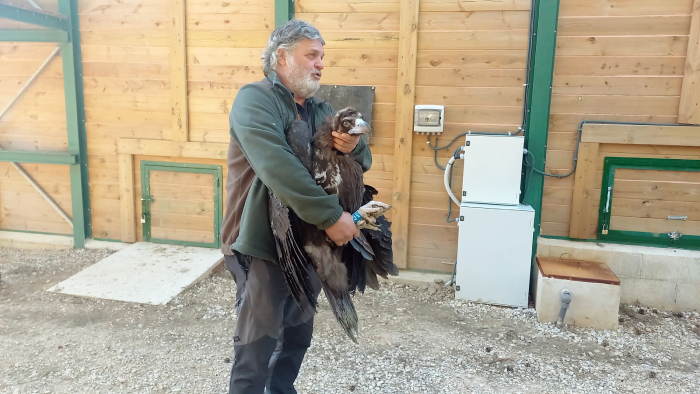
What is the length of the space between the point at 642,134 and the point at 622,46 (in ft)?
2.36

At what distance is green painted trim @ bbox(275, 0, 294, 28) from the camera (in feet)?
13.5


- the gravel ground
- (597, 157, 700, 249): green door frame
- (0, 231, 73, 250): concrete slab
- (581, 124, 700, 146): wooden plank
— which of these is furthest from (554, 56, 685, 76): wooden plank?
(0, 231, 73, 250): concrete slab

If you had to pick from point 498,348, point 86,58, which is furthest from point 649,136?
point 86,58

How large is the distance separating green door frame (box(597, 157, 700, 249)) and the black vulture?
2857mm

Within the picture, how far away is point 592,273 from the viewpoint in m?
3.42

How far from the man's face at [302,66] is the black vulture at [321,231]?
180 millimetres

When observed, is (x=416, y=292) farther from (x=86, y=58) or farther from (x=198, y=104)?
(x=86, y=58)

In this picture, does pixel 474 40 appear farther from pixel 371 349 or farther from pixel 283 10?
pixel 371 349

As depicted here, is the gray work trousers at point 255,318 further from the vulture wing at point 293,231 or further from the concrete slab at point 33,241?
the concrete slab at point 33,241

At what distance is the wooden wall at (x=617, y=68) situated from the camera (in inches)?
141

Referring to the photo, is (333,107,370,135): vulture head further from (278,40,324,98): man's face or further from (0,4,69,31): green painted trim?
(0,4,69,31): green painted trim

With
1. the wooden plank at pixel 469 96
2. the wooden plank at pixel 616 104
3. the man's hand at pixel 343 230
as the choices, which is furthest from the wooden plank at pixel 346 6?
the man's hand at pixel 343 230

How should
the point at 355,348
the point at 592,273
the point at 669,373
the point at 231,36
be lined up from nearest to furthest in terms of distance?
the point at 669,373 → the point at 355,348 → the point at 592,273 → the point at 231,36

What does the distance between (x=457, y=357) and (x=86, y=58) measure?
4551mm
